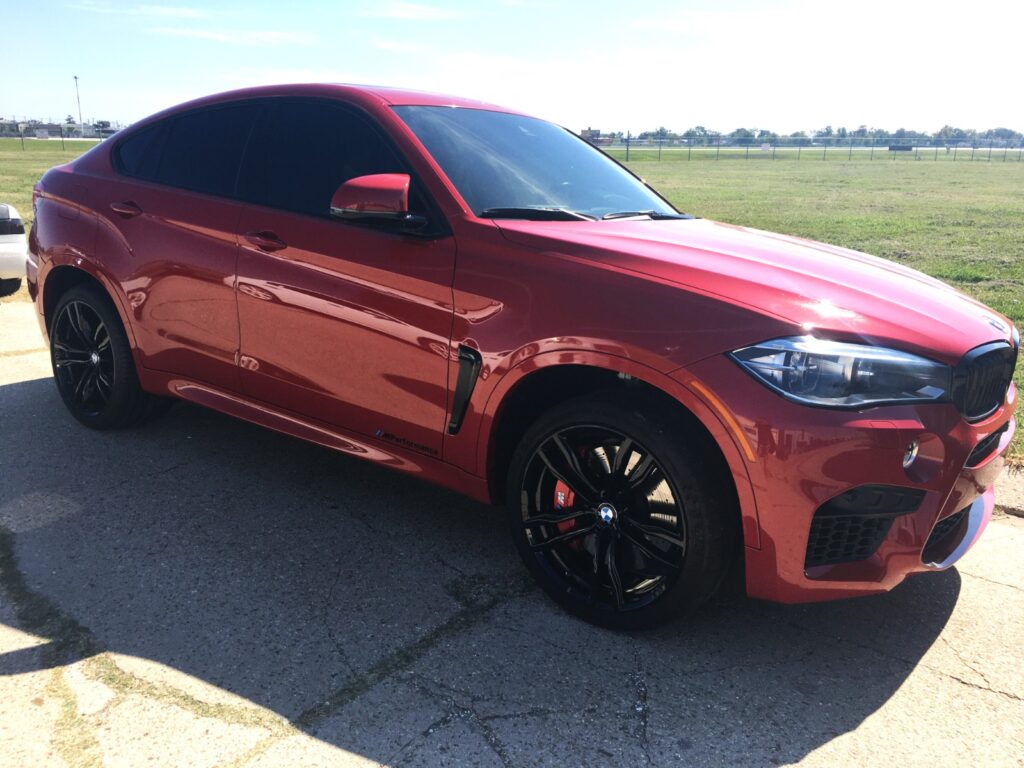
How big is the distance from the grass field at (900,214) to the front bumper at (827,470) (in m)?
2.53

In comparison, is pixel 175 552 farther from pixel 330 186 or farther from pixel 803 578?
pixel 803 578

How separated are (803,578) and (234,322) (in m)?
2.52

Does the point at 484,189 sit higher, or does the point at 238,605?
the point at 484,189

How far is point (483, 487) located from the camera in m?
3.21

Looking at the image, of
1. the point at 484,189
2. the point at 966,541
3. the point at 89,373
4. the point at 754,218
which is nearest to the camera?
the point at 966,541

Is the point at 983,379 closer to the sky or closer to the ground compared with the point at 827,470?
closer to the sky

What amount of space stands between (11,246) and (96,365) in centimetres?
363

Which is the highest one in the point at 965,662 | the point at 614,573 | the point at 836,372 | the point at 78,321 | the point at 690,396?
the point at 836,372

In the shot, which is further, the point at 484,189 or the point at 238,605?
the point at 484,189

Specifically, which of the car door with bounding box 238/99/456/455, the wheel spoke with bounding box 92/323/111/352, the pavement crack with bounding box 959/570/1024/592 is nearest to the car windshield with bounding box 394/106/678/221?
the car door with bounding box 238/99/456/455

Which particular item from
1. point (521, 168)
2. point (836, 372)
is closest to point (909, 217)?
point (521, 168)

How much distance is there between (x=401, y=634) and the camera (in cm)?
293

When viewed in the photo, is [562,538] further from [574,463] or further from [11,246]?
[11,246]

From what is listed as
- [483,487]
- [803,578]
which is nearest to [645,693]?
[803,578]
